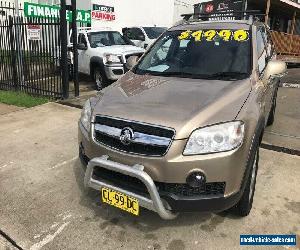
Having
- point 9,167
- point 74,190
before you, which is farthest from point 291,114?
point 9,167

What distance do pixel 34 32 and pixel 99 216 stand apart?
21.5 ft

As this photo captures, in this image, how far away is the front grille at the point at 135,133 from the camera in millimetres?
2787

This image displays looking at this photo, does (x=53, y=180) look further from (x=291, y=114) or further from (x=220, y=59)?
(x=291, y=114)

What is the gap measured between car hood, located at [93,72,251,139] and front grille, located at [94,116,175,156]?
0.05m

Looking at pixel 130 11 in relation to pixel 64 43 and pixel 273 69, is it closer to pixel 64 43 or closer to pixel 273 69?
pixel 64 43

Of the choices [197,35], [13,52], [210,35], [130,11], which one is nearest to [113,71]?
[13,52]

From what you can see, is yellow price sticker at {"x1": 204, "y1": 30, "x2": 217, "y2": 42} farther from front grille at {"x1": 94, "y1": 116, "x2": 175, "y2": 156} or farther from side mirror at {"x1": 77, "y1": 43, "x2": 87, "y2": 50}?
side mirror at {"x1": 77, "y1": 43, "x2": 87, "y2": 50}

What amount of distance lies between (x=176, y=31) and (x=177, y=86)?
1.39 meters

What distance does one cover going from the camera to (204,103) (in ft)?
10.1

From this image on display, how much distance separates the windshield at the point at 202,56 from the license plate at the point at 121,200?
5.15ft

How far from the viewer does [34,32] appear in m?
8.70

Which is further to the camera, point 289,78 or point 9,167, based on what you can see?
point 289,78

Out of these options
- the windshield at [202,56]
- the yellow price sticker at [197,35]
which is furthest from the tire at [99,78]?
the yellow price sticker at [197,35]

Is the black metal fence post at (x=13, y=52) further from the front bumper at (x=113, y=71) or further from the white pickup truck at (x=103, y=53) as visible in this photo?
the front bumper at (x=113, y=71)
